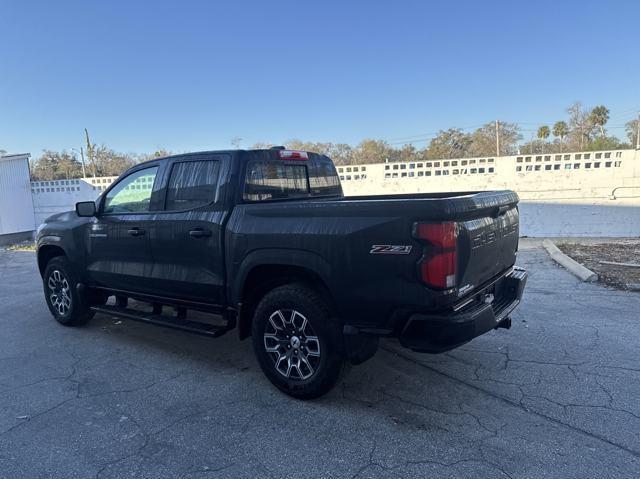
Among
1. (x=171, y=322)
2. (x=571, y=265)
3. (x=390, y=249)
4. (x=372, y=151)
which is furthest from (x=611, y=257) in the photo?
(x=372, y=151)

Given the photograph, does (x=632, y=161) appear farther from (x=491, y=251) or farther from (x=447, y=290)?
(x=447, y=290)

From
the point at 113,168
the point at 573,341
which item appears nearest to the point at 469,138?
the point at 113,168

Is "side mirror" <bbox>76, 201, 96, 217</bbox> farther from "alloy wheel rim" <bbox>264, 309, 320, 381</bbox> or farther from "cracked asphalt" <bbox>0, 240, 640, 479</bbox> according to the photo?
"alloy wheel rim" <bbox>264, 309, 320, 381</bbox>

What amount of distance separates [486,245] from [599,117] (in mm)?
55800

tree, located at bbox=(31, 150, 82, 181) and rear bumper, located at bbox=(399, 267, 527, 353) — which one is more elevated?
tree, located at bbox=(31, 150, 82, 181)

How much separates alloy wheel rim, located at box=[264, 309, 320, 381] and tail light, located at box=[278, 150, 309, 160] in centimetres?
156

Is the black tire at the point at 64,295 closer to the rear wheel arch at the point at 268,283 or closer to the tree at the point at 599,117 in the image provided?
the rear wheel arch at the point at 268,283

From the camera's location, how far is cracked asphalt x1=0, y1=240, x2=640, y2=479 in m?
2.66

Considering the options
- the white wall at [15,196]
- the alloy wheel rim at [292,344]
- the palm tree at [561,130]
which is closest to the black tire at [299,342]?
the alloy wheel rim at [292,344]

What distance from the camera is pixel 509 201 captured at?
12.0 ft

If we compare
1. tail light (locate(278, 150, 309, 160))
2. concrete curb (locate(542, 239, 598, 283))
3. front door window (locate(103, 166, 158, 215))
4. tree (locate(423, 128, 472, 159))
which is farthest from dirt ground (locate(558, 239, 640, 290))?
tree (locate(423, 128, 472, 159))

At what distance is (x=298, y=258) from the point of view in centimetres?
328

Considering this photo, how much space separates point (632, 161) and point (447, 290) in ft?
37.7

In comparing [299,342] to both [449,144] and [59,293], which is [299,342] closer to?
[59,293]
